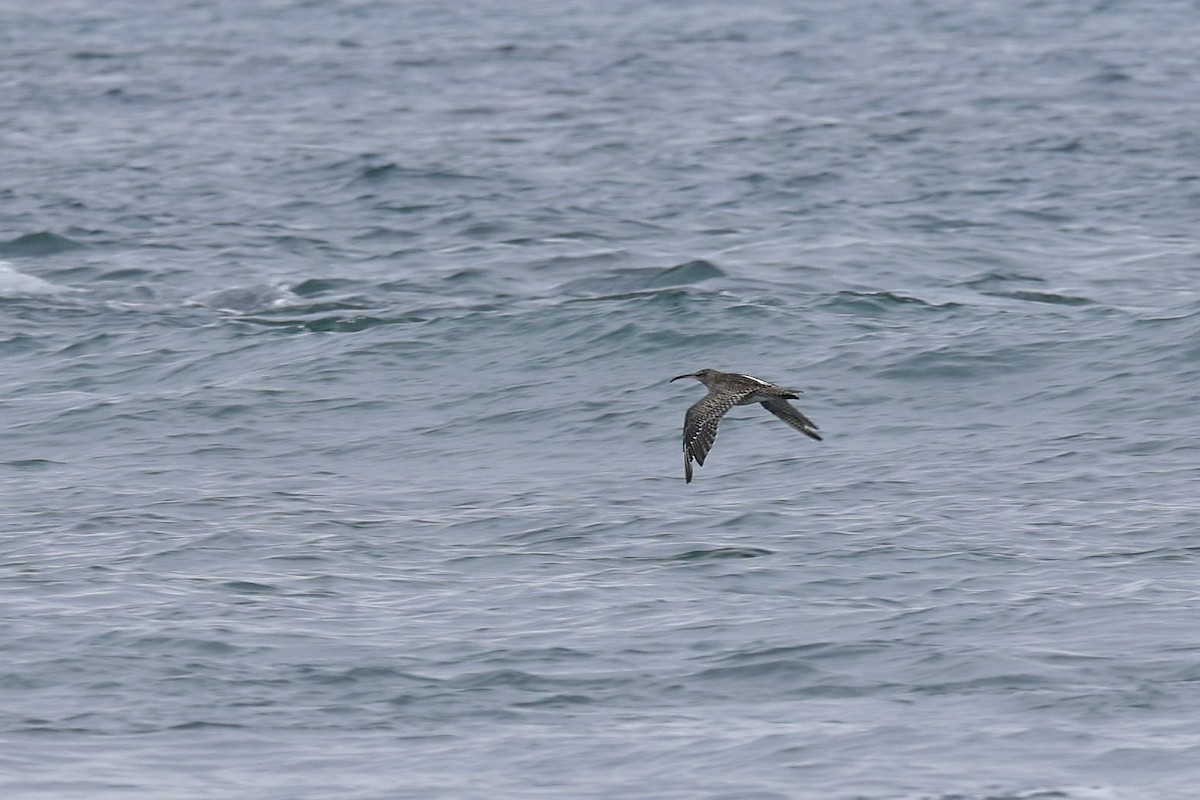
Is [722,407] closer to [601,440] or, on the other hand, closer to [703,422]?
[703,422]

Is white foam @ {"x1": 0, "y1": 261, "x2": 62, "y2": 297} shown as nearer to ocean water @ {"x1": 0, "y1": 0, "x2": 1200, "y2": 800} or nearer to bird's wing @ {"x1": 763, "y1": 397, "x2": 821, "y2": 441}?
ocean water @ {"x1": 0, "y1": 0, "x2": 1200, "y2": 800}

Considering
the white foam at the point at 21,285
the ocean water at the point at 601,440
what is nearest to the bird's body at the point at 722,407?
the ocean water at the point at 601,440

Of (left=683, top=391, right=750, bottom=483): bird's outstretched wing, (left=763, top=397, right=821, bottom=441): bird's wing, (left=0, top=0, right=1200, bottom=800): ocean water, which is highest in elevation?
(left=683, top=391, right=750, bottom=483): bird's outstretched wing

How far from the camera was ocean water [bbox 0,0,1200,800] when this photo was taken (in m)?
10.5

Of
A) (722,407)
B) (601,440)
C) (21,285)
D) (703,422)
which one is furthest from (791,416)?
(21,285)

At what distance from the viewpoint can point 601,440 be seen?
1619 cm

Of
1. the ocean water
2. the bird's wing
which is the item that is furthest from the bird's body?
the ocean water

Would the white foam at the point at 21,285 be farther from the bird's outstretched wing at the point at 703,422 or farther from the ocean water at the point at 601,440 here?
the bird's outstretched wing at the point at 703,422

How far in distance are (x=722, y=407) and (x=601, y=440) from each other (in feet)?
13.4

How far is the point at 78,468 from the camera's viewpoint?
50.8 feet

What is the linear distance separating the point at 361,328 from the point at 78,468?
423 centimetres

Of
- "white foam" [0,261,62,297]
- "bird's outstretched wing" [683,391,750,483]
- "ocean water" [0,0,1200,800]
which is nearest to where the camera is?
"ocean water" [0,0,1200,800]

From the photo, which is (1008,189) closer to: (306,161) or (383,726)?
(306,161)

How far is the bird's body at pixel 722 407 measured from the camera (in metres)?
11.8
